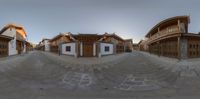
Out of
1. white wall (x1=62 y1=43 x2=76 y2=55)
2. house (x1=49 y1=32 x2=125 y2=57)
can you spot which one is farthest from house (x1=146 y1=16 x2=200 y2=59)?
white wall (x1=62 y1=43 x2=76 y2=55)

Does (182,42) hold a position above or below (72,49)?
above

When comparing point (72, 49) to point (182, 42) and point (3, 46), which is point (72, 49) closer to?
point (3, 46)

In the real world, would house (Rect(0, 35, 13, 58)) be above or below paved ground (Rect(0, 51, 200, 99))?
above

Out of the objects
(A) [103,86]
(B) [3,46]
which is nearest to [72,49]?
A: (B) [3,46]

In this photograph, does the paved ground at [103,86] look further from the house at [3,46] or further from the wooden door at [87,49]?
the house at [3,46]

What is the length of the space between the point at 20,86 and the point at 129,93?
5.50m

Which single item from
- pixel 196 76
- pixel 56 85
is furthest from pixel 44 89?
pixel 196 76

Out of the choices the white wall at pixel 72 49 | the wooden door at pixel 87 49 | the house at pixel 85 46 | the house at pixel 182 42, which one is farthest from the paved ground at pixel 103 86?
the white wall at pixel 72 49

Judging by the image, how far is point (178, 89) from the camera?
8.32 m

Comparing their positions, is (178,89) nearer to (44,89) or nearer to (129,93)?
(129,93)

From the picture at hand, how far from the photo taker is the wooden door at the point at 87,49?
19281 millimetres

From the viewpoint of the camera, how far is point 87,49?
19906mm

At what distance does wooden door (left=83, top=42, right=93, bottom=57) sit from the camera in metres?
19.3

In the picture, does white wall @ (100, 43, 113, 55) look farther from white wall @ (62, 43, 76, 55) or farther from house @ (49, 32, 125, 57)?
white wall @ (62, 43, 76, 55)
